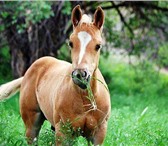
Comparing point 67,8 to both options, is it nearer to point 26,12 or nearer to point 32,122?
point 26,12

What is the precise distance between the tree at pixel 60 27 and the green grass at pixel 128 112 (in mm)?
826

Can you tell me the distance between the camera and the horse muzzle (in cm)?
559

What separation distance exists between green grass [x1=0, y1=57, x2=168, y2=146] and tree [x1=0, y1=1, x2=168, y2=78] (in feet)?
2.71

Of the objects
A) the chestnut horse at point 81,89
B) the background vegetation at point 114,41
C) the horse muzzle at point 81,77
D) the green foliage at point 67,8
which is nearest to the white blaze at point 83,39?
the chestnut horse at point 81,89

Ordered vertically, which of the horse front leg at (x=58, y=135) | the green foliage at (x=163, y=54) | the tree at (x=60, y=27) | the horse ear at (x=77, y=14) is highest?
the horse ear at (x=77, y=14)

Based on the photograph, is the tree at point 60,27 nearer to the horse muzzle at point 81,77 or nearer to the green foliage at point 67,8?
the green foliage at point 67,8

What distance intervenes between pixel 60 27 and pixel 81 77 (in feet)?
27.3

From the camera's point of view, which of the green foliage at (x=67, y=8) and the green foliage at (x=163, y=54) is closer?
the green foliage at (x=67, y=8)

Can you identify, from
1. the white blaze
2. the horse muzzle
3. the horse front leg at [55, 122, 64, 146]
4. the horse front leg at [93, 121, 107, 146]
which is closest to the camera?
the horse muzzle

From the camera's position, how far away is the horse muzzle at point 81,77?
18.4ft

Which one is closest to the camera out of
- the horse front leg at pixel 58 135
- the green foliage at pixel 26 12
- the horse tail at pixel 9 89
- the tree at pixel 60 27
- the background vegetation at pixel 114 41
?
the horse front leg at pixel 58 135

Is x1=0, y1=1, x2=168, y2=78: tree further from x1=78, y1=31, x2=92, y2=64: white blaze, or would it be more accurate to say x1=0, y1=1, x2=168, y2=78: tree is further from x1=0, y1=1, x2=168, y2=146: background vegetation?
x1=78, y1=31, x2=92, y2=64: white blaze

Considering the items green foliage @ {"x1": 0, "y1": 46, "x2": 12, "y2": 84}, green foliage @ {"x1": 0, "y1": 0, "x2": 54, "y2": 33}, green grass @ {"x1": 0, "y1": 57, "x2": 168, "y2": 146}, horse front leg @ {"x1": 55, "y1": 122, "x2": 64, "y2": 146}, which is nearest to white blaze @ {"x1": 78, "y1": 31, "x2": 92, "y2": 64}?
horse front leg @ {"x1": 55, "y1": 122, "x2": 64, "y2": 146}

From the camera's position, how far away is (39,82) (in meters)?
7.38
